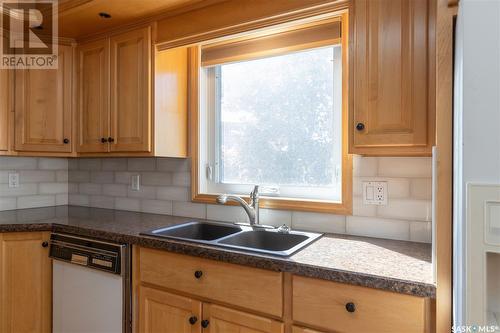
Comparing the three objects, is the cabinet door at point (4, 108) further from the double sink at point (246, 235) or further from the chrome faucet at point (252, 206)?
the chrome faucet at point (252, 206)

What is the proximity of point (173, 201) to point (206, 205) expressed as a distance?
0.28 m

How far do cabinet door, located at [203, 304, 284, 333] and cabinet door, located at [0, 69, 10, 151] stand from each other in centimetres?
180

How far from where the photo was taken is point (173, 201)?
7.42ft

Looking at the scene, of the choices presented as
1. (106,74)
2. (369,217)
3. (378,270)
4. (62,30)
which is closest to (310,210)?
(369,217)

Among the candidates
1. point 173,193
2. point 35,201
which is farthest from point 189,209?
point 35,201

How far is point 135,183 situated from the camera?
2420 mm

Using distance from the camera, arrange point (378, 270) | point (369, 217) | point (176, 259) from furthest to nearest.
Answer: point (369, 217) < point (176, 259) < point (378, 270)

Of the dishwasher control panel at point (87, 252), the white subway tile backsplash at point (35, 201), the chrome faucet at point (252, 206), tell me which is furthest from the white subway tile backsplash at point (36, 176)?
the chrome faucet at point (252, 206)

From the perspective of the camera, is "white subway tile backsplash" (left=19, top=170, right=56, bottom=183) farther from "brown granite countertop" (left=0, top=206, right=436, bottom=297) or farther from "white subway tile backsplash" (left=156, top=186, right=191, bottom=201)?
"white subway tile backsplash" (left=156, top=186, right=191, bottom=201)

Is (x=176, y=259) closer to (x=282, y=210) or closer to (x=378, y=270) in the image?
(x=282, y=210)

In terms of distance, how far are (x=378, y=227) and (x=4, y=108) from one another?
2.43 m

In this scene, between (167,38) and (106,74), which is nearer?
(167,38)

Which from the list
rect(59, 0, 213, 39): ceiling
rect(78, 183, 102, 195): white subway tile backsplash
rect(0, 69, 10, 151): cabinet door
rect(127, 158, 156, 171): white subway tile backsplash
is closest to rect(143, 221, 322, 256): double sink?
rect(127, 158, 156, 171): white subway tile backsplash

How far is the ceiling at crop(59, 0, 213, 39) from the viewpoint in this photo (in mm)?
1823
